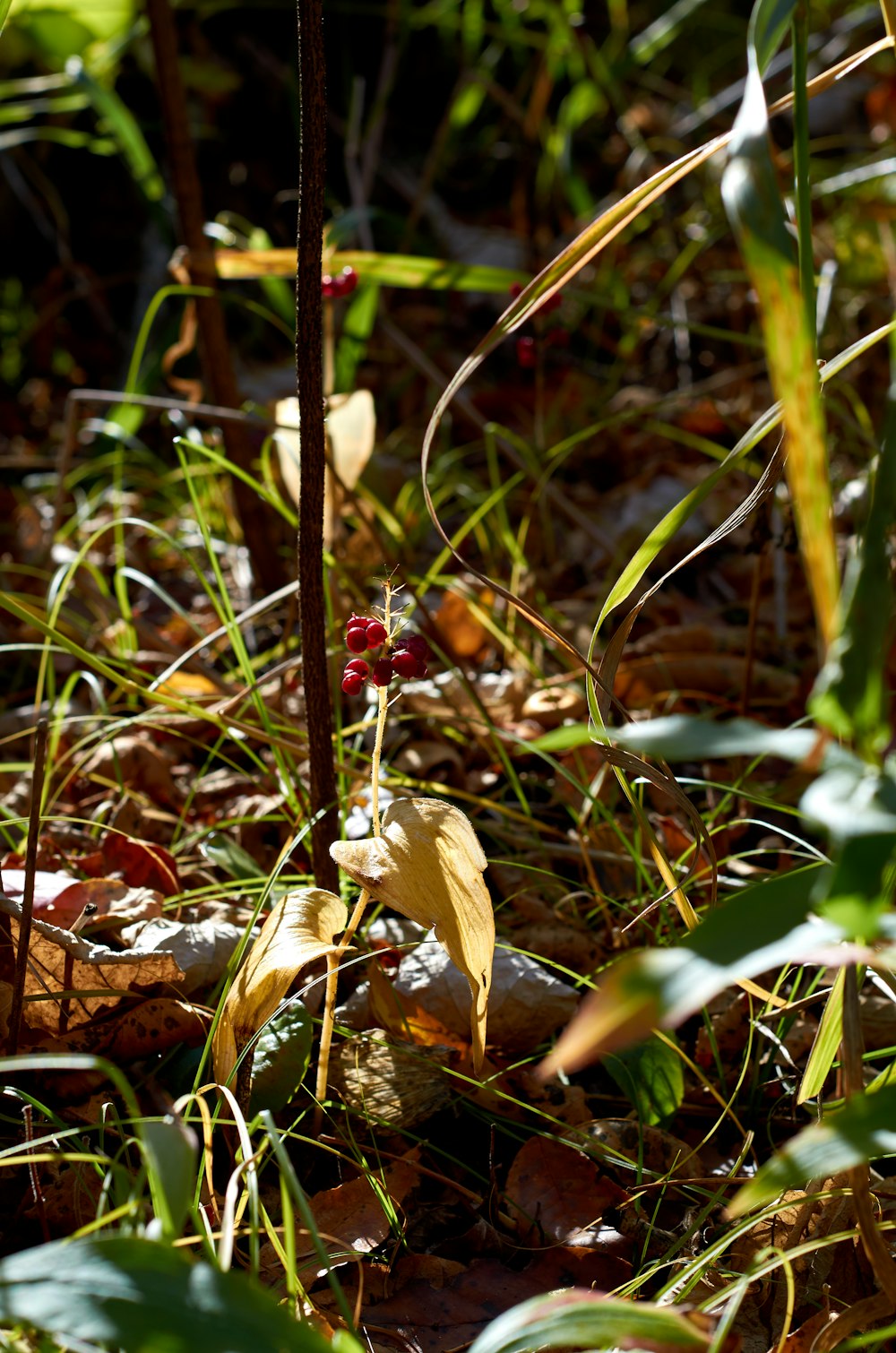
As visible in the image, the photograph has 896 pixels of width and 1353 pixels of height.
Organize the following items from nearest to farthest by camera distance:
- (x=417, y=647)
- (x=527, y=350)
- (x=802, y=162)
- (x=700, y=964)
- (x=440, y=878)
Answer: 1. (x=700, y=964)
2. (x=802, y=162)
3. (x=440, y=878)
4. (x=417, y=647)
5. (x=527, y=350)

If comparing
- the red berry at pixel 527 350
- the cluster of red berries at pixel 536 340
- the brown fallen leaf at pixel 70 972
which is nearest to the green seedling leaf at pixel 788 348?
the brown fallen leaf at pixel 70 972

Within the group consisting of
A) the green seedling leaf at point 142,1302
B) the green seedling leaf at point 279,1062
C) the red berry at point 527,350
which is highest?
the red berry at point 527,350

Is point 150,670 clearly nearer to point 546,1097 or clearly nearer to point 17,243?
point 546,1097

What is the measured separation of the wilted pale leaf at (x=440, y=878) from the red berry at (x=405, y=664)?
0.11m

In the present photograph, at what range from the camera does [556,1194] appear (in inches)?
31.0

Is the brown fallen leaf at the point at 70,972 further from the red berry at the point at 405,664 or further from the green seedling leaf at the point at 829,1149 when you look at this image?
the green seedling leaf at the point at 829,1149

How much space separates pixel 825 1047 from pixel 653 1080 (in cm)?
17

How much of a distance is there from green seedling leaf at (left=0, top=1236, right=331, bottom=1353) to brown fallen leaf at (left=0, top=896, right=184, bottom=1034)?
1.27 feet

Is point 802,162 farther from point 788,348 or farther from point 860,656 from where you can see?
point 860,656

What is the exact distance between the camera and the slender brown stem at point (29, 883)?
0.72 meters

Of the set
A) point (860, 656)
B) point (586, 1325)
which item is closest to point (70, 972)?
point (586, 1325)

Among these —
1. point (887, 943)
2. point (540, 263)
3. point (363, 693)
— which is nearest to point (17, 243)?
point (540, 263)

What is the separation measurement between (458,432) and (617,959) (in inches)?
Result: 54.7

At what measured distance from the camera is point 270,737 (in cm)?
99
